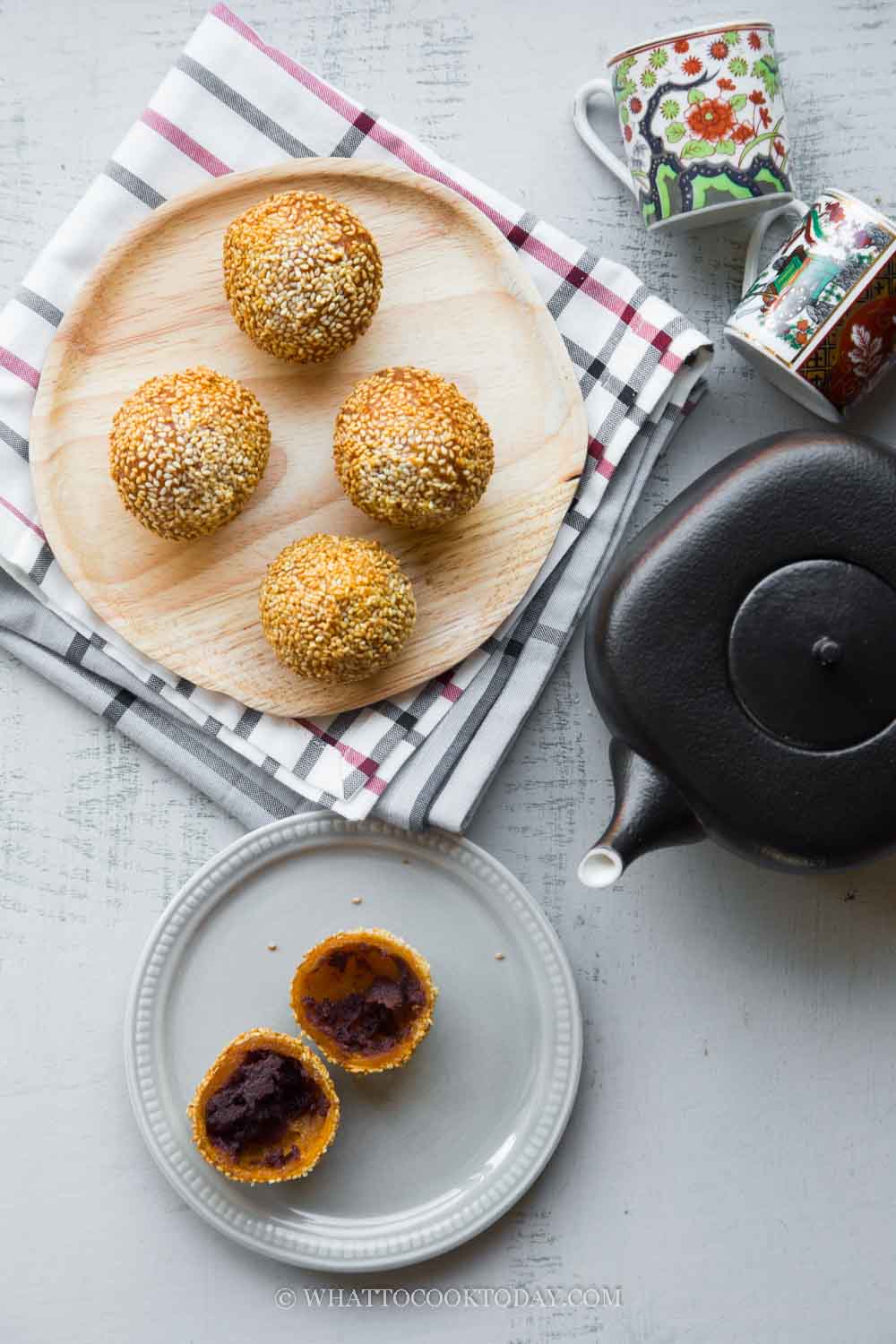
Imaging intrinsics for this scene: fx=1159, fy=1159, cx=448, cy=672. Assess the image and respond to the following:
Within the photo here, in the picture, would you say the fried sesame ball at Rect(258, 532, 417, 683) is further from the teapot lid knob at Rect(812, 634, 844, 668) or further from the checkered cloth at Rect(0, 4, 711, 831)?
the teapot lid knob at Rect(812, 634, 844, 668)

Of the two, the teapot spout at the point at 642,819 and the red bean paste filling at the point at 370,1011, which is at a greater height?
the teapot spout at the point at 642,819

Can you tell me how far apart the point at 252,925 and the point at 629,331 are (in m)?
0.82

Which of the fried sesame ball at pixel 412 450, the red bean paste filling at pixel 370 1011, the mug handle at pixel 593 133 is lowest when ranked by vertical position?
the red bean paste filling at pixel 370 1011

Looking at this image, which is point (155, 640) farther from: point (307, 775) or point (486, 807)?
point (486, 807)

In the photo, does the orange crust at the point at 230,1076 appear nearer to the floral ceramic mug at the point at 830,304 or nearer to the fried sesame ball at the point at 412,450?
the fried sesame ball at the point at 412,450

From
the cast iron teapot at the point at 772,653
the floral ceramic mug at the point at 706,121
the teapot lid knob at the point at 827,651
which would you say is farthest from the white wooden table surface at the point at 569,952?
the teapot lid knob at the point at 827,651

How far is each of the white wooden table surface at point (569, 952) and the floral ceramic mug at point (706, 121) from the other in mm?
137

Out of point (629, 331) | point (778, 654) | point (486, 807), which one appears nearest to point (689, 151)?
point (629, 331)

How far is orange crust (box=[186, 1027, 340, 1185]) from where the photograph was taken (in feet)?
4.07

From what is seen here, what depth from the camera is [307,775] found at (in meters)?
1.33

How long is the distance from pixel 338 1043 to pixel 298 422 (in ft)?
2.28

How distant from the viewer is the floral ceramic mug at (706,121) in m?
1.21

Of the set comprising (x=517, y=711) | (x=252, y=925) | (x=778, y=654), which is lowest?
(x=252, y=925)

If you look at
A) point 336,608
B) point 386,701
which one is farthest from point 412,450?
point 386,701
